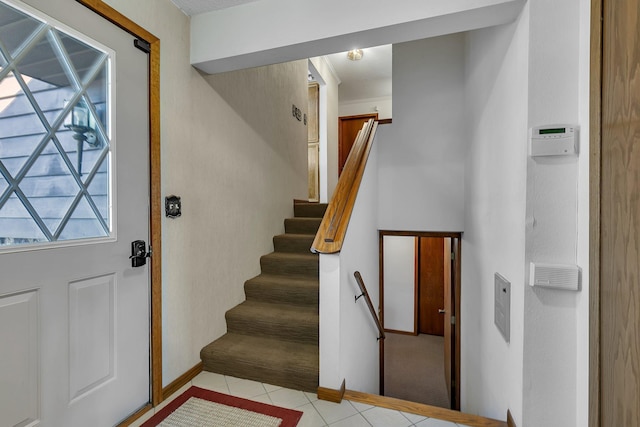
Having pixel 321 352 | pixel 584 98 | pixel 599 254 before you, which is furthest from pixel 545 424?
pixel 584 98

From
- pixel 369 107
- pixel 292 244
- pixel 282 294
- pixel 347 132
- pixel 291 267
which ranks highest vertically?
pixel 369 107

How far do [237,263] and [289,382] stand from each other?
1.07 m

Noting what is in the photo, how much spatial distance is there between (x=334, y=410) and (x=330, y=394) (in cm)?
9

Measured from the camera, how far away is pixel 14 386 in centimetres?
115

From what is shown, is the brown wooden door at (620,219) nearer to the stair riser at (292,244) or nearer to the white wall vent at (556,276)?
the white wall vent at (556,276)

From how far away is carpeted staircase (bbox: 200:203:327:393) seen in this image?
197cm

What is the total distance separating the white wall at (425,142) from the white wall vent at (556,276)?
5.37ft

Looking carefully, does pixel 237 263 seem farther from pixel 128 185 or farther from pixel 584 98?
pixel 584 98

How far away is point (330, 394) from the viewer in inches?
70.4

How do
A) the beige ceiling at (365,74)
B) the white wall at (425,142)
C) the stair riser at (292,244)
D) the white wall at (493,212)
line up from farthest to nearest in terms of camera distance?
the beige ceiling at (365,74), the stair riser at (292,244), the white wall at (425,142), the white wall at (493,212)

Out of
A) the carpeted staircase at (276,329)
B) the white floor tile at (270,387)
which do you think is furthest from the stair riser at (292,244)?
the white floor tile at (270,387)

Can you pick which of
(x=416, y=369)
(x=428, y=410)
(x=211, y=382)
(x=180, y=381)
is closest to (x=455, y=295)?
(x=428, y=410)

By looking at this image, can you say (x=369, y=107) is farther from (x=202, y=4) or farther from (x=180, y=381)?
(x=180, y=381)

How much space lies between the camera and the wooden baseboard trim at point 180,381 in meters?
1.81
